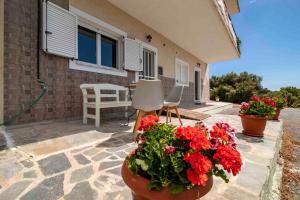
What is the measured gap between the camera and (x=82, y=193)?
4.83 feet

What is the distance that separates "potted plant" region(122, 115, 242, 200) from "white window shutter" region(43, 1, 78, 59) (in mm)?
3466

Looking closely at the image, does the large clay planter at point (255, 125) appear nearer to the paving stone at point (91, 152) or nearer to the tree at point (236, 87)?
the paving stone at point (91, 152)

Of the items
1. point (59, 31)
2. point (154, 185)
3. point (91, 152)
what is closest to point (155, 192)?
point (154, 185)

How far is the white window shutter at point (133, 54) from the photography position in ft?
18.1

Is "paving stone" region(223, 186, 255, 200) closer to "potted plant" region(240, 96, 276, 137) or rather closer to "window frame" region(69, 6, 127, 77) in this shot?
"potted plant" region(240, 96, 276, 137)

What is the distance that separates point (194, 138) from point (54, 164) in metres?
1.64

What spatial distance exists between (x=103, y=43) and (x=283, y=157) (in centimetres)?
476

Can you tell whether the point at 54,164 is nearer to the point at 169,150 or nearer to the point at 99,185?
the point at 99,185

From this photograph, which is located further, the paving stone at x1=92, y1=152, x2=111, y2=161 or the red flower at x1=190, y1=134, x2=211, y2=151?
the paving stone at x1=92, y1=152, x2=111, y2=161

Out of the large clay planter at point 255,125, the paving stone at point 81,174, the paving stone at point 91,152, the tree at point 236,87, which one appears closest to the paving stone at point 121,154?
the paving stone at point 91,152

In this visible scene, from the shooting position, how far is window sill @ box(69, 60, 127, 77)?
420 cm

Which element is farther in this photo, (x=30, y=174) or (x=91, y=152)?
(x=91, y=152)

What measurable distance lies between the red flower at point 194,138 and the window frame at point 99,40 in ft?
12.3

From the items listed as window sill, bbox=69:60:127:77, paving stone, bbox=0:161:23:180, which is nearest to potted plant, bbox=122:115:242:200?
paving stone, bbox=0:161:23:180
